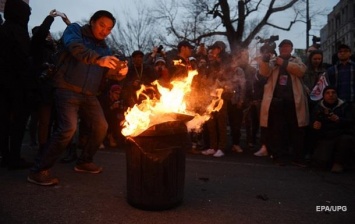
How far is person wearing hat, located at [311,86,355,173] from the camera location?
5691 mm

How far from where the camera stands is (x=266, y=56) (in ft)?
20.4

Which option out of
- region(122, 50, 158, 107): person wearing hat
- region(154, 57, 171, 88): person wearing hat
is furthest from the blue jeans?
region(122, 50, 158, 107): person wearing hat

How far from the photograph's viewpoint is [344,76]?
625cm

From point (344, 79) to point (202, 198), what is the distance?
4079 millimetres

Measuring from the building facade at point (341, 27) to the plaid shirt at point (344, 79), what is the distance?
51.0 m

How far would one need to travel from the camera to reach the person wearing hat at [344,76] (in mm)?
6164

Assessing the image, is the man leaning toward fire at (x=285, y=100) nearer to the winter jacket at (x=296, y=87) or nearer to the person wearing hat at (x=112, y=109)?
the winter jacket at (x=296, y=87)

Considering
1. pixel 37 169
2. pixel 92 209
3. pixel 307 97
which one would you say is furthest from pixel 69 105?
pixel 307 97

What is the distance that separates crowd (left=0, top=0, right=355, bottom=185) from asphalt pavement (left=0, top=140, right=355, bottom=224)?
357mm

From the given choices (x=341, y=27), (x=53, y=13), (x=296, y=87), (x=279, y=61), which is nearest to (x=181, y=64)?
(x=279, y=61)

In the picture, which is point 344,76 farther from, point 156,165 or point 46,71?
point 46,71

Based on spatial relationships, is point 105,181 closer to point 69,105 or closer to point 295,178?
point 69,105

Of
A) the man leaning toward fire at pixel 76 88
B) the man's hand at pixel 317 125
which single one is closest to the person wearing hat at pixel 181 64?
the man leaning toward fire at pixel 76 88

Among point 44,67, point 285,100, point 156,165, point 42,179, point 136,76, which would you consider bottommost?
point 42,179
